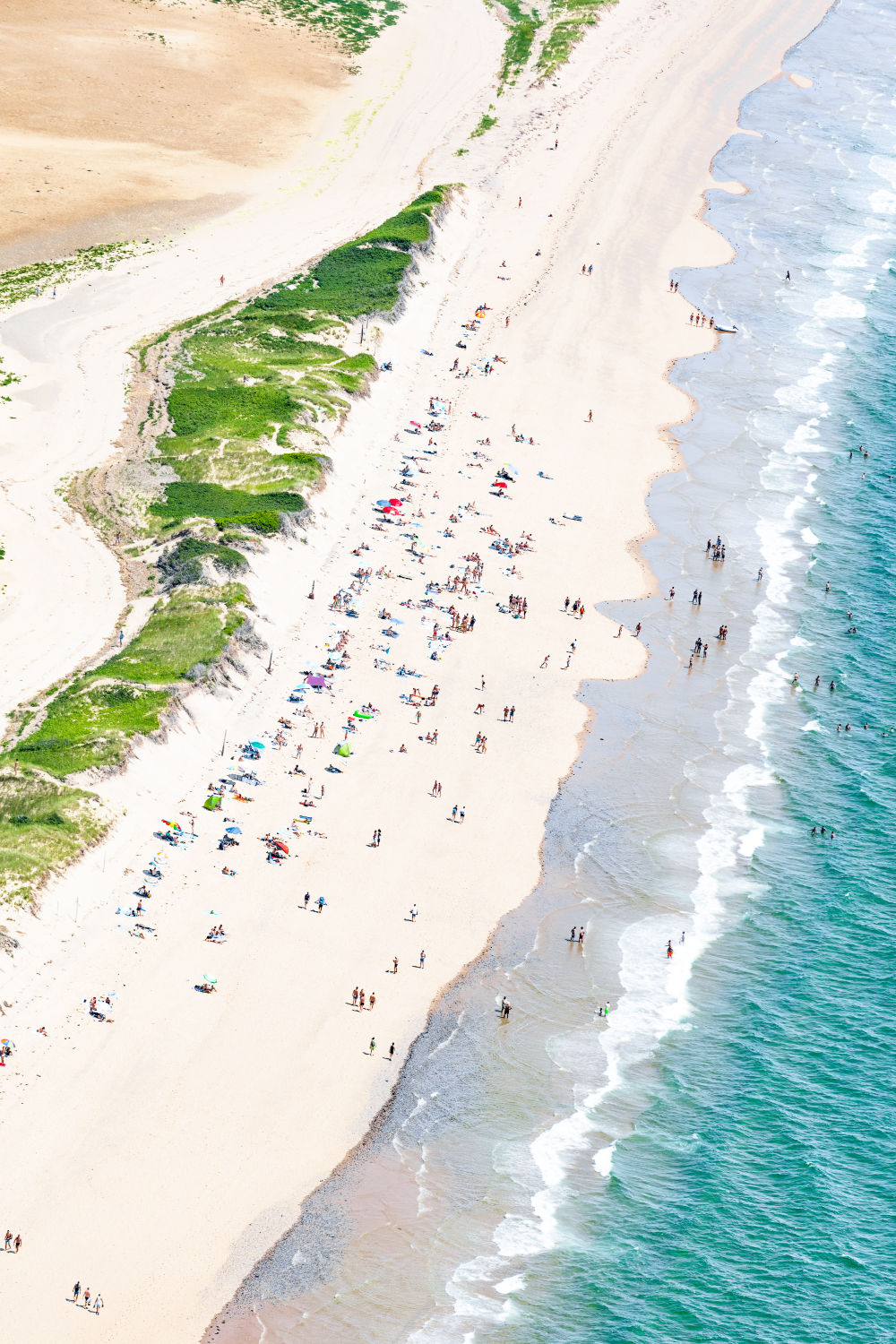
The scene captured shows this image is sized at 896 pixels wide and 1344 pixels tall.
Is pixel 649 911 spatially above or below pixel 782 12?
below

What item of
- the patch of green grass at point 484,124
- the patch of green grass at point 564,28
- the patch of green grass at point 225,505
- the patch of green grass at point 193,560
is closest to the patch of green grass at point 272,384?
the patch of green grass at point 225,505

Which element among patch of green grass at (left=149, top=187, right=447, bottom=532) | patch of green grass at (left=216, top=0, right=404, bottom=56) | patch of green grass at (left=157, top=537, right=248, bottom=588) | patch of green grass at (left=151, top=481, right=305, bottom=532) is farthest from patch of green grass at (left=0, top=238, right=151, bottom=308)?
patch of green grass at (left=216, top=0, right=404, bottom=56)

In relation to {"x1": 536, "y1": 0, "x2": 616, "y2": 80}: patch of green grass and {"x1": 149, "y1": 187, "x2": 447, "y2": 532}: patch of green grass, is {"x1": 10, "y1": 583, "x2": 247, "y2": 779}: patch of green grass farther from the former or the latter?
{"x1": 536, "y1": 0, "x2": 616, "y2": 80}: patch of green grass

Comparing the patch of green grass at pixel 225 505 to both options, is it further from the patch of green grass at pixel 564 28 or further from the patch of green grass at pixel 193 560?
the patch of green grass at pixel 564 28

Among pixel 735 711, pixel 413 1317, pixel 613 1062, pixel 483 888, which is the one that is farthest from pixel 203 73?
pixel 413 1317

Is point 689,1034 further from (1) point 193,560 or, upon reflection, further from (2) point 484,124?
(2) point 484,124

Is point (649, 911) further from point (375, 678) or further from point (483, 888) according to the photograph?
point (375, 678)
